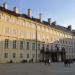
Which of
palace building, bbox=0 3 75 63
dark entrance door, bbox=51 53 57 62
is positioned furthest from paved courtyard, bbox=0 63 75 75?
dark entrance door, bbox=51 53 57 62

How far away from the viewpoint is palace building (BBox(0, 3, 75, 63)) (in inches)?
2233

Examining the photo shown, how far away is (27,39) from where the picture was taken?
65.0 m

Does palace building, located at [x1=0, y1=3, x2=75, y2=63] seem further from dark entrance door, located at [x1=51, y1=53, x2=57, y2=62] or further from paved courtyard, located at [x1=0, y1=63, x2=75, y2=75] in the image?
paved courtyard, located at [x1=0, y1=63, x2=75, y2=75]

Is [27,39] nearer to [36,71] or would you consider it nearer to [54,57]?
[54,57]

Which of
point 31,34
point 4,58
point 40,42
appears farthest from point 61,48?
point 4,58

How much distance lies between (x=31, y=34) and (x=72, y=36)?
3092cm

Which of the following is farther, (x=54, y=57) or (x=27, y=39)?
(x=54, y=57)

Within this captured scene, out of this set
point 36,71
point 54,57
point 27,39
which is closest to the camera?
point 36,71

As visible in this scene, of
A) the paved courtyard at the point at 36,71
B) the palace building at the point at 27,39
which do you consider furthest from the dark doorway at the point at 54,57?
the paved courtyard at the point at 36,71

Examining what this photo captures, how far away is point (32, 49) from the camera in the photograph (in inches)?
2640

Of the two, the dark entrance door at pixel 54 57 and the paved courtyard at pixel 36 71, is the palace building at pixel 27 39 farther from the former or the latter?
the paved courtyard at pixel 36 71

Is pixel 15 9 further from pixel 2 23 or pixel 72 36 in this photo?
pixel 72 36

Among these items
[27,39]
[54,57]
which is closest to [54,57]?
[54,57]

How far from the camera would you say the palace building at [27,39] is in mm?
56719
